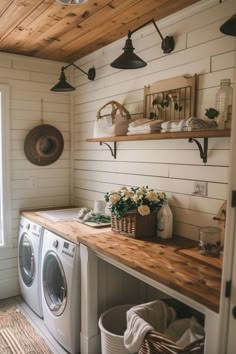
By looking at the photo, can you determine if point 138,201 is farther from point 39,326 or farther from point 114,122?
point 39,326

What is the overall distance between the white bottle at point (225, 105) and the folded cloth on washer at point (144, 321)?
1098 mm

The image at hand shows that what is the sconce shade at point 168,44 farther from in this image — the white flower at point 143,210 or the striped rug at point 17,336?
the striped rug at point 17,336

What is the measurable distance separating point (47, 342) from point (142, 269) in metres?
1.39

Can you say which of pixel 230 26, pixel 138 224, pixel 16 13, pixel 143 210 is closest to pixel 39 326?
pixel 138 224

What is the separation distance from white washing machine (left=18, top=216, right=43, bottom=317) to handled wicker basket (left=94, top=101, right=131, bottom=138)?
1016 mm

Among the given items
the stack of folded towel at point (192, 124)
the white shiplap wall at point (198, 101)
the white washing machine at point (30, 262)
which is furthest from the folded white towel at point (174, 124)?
the white washing machine at point (30, 262)

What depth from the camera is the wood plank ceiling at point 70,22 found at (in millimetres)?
2000

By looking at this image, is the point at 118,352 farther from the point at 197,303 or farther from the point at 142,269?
the point at 197,303

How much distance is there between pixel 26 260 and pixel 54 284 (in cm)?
65

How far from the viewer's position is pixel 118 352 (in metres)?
1.87

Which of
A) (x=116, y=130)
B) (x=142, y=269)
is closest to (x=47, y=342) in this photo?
(x=142, y=269)

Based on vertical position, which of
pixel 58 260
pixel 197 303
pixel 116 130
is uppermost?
pixel 116 130

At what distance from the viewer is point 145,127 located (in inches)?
83.6

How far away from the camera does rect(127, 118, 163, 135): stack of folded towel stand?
6.85ft
